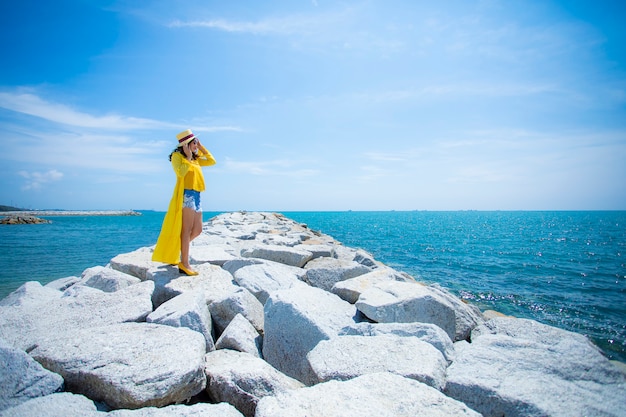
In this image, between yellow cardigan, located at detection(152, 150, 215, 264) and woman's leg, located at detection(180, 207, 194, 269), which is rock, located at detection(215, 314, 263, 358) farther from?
yellow cardigan, located at detection(152, 150, 215, 264)

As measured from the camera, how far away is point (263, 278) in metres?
4.47

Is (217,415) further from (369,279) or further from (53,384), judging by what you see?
(369,279)

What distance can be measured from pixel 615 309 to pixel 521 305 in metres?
2.53

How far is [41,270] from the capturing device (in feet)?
38.8

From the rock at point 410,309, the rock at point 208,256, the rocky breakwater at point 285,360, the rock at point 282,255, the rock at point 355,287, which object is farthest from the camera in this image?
the rock at point 282,255

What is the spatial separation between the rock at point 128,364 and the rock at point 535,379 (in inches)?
75.4

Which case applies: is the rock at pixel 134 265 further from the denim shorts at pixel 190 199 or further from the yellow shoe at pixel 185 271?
the denim shorts at pixel 190 199

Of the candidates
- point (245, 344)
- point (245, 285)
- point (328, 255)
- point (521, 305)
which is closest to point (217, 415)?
point (245, 344)

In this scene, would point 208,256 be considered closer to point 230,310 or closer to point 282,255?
point 282,255

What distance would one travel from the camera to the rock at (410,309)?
3.43 meters

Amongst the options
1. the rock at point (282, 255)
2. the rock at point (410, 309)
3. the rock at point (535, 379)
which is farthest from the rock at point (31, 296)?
the rock at point (535, 379)

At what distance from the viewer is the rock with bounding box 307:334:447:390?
227cm

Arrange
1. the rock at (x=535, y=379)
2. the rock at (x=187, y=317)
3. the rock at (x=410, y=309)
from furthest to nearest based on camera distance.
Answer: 1. the rock at (x=410, y=309)
2. the rock at (x=187, y=317)
3. the rock at (x=535, y=379)

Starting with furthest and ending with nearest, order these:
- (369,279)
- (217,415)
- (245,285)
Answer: (369,279) < (245,285) < (217,415)
